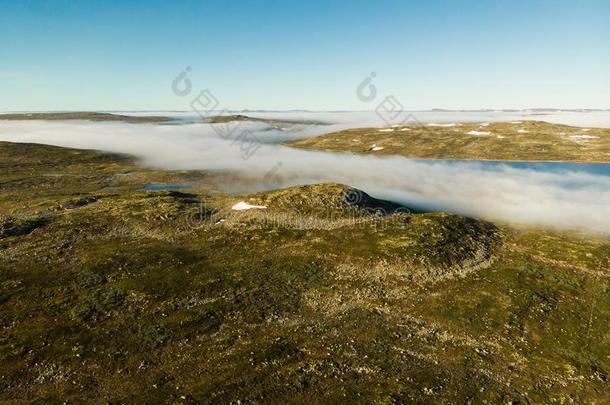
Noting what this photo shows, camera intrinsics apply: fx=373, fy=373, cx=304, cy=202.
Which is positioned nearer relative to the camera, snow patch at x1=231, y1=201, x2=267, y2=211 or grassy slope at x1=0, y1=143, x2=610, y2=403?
grassy slope at x1=0, y1=143, x2=610, y2=403

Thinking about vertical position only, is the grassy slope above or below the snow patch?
below

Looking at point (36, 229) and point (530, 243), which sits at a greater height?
point (36, 229)

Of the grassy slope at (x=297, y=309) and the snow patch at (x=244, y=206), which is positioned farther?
the snow patch at (x=244, y=206)

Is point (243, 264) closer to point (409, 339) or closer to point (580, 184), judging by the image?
point (409, 339)

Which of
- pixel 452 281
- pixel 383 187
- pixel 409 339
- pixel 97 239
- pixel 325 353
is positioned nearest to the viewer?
pixel 325 353

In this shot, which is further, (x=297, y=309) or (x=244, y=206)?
(x=244, y=206)

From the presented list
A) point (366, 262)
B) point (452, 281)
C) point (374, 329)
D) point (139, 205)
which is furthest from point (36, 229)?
point (452, 281)

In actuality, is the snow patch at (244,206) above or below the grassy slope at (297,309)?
above

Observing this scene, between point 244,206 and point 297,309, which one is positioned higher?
point 244,206
